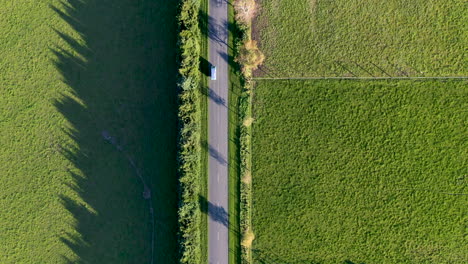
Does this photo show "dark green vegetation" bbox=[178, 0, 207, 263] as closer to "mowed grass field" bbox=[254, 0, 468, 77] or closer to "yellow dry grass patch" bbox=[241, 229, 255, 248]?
"yellow dry grass patch" bbox=[241, 229, 255, 248]

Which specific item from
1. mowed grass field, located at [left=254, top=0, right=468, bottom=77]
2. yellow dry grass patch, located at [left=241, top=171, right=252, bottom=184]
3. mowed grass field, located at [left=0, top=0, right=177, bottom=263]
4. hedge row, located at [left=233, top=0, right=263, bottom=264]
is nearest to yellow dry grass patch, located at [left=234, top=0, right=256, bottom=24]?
hedge row, located at [left=233, top=0, right=263, bottom=264]

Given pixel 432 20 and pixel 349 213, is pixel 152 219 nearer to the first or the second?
pixel 349 213

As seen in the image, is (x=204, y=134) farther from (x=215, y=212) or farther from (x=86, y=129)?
(x=86, y=129)

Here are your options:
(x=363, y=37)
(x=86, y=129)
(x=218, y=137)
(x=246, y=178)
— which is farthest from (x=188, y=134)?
(x=363, y=37)

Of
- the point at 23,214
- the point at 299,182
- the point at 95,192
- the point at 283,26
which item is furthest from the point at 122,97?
the point at 299,182

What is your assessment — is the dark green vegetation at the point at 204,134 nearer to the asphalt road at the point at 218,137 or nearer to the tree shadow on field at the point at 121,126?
the asphalt road at the point at 218,137
